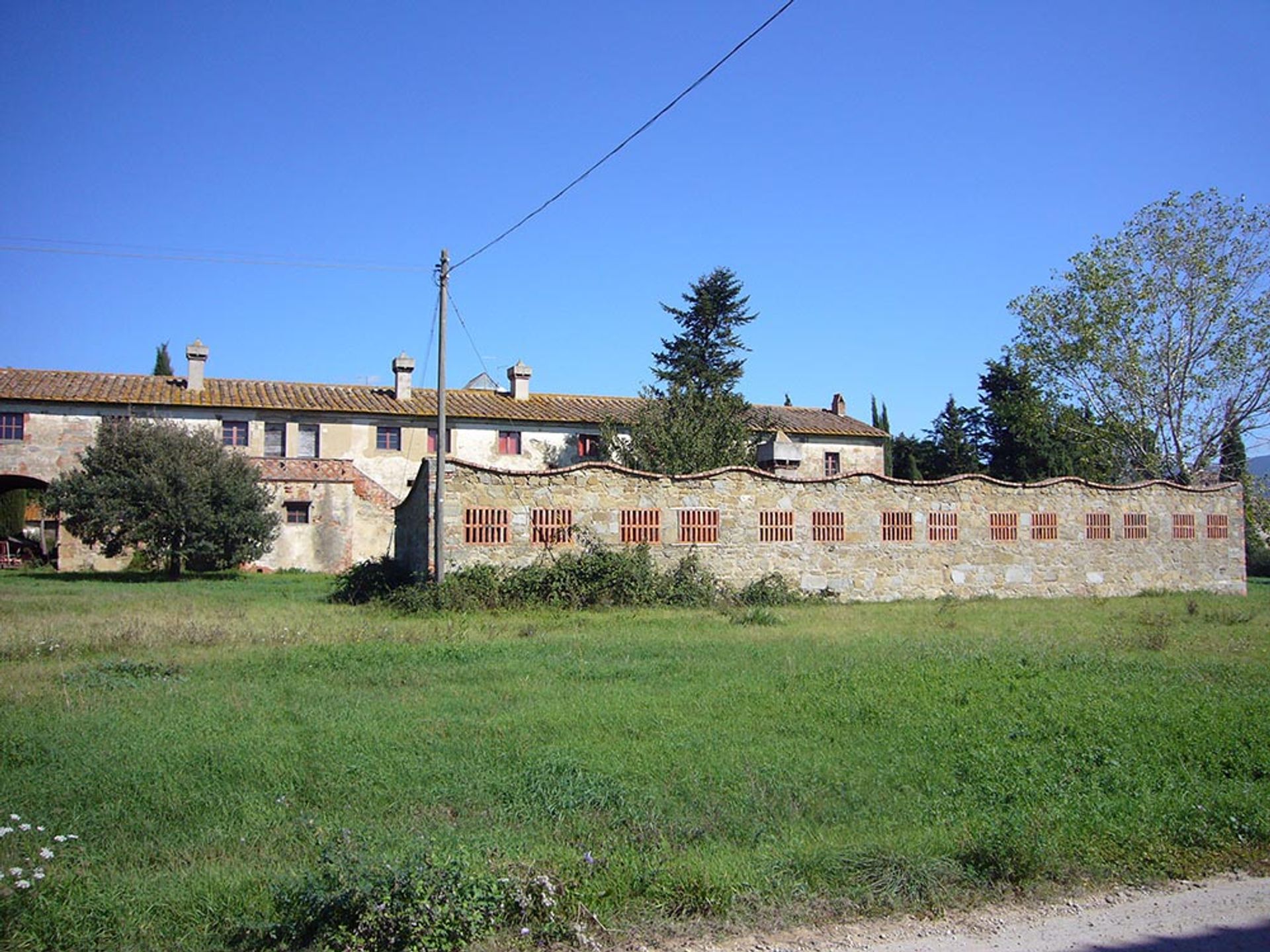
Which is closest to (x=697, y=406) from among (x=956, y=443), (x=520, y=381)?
(x=520, y=381)

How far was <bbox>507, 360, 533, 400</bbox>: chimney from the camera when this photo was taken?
4628cm

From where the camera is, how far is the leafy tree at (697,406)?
34.4 metres

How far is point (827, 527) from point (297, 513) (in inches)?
901

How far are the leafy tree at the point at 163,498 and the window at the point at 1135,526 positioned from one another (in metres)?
25.7

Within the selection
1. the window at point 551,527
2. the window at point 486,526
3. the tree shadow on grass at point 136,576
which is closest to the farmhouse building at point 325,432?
the tree shadow on grass at point 136,576

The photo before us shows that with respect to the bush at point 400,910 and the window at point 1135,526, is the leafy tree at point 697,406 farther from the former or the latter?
the bush at point 400,910

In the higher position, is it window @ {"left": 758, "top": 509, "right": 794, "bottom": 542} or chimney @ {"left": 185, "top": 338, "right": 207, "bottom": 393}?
chimney @ {"left": 185, "top": 338, "right": 207, "bottom": 393}

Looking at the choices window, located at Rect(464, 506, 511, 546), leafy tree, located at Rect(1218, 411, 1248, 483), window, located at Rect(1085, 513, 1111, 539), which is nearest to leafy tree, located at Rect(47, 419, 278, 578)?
window, located at Rect(464, 506, 511, 546)

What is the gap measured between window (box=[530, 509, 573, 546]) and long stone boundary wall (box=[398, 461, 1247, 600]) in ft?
0.09

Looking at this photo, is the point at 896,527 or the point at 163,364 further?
the point at 163,364

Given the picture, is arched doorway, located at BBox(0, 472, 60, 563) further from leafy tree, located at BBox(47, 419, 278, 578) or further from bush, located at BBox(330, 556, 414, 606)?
bush, located at BBox(330, 556, 414, 606)

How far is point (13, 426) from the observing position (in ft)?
125

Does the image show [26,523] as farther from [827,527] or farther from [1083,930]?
[1083,930]

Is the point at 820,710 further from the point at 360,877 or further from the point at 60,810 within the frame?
the point at 60,810
